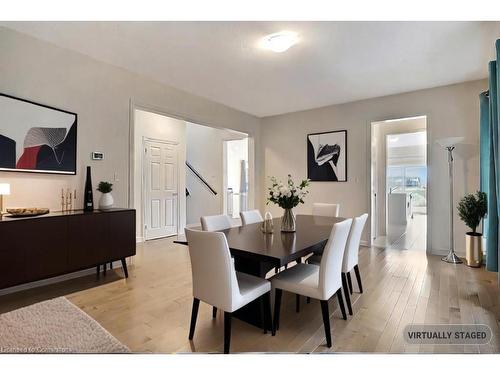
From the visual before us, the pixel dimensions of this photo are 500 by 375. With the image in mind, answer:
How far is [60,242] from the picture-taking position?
254cm

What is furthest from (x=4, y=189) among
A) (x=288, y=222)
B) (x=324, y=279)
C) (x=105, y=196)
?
(x=324, y=279)

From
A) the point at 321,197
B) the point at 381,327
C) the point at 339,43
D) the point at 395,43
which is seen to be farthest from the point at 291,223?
the point at 321,197

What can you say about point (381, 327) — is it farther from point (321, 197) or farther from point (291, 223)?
point (321, 197)

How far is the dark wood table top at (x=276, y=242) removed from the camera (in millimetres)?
1756

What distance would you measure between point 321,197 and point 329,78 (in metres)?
2.28

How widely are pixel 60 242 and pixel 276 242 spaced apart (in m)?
2.02

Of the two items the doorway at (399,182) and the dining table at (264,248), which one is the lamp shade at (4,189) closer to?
the dining table at (264,248)

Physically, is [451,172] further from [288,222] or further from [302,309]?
[302,309]

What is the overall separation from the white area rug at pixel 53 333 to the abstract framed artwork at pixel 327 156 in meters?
4.67

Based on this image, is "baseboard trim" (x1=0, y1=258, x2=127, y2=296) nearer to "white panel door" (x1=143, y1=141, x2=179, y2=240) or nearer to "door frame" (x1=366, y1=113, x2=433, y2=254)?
"white panel door" (x1=143, y1=141, x2=179, y2=240)

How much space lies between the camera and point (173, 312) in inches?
92.3

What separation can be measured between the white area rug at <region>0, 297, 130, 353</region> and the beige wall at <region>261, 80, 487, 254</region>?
15.1ft

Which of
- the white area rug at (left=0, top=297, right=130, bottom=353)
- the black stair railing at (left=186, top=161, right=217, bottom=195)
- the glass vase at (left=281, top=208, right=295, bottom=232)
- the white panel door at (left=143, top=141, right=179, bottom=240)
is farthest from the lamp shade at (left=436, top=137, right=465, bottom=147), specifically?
the black stair railing at (left=186, top=161, right=217, bottom=195)

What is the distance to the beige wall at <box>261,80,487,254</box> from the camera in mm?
3955
